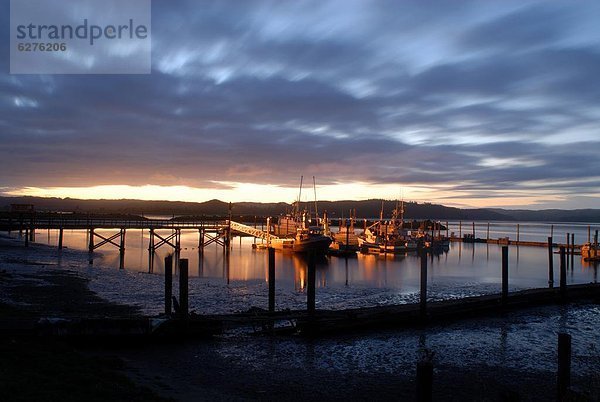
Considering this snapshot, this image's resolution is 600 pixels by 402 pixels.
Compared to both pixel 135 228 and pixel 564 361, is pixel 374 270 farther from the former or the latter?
pixel 564 361

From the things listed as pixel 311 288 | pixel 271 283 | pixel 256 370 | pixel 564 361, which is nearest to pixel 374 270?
pixel 271 283

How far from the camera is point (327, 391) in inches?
502

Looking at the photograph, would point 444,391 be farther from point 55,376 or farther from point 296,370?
point 55,376

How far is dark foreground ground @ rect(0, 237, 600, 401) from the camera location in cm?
1022

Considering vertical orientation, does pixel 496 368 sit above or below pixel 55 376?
below

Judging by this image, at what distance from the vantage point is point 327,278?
40.7 metres

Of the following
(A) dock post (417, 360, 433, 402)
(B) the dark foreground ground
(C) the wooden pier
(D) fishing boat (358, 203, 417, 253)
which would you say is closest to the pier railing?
(C) the wooden pier

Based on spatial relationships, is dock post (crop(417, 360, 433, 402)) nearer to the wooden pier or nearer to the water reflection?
the water reflection

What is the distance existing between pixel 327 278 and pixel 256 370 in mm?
26647

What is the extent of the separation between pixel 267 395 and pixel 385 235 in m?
61.2

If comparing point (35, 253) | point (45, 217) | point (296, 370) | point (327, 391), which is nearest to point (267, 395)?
point (327, 391)

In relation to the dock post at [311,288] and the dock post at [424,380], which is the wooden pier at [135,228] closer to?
the dock post at [311,288]

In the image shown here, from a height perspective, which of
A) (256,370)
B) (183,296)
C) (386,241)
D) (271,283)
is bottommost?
(256,370)

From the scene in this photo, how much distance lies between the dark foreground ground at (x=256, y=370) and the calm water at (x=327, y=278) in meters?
7.22
